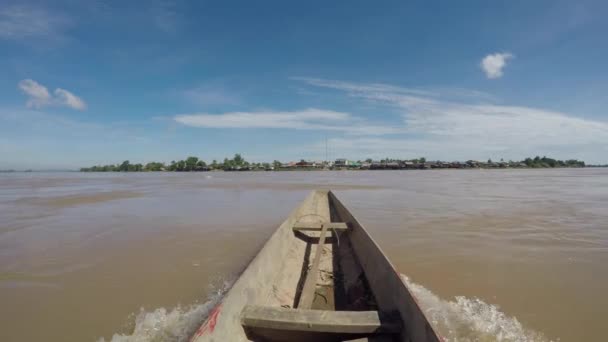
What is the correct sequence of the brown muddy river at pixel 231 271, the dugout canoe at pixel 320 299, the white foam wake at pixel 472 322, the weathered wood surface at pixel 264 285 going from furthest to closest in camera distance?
1. the brown muddy river at pixel 231 271
2. the white foam wake at pixel 472 322
3. the dugout canoe at pixel 320 299
4. the weathered wood surface at pixel 264 285

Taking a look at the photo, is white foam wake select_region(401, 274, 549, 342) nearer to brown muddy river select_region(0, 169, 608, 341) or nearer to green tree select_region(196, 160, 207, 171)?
brown muddy river select_region(0, 169, 608, 341)

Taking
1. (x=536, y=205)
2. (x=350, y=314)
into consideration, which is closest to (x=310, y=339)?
(x=350, y=314)

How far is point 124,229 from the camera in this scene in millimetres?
8203

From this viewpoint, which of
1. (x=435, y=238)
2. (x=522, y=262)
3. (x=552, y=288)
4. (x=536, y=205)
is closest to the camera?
(x=552, y=288)

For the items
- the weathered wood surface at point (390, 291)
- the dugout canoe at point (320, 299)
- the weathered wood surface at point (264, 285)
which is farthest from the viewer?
the dugout canoe at point (320, 299)

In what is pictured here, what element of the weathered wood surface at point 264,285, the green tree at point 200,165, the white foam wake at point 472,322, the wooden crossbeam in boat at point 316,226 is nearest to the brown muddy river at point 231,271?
the white foam wake at point 472,322

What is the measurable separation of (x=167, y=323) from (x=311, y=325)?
6.86ft

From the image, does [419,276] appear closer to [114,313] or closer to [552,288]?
[552,288]

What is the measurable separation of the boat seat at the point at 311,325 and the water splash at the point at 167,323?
721 millimetres

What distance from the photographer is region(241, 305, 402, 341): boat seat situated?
8.26ft

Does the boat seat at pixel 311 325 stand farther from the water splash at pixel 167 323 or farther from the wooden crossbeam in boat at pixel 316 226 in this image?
the wooden crossbeam in boat at pixel 316 226

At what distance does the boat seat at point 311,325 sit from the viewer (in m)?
2.52

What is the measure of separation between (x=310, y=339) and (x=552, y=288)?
4.08 metres

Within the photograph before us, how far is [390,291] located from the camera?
121 inches
